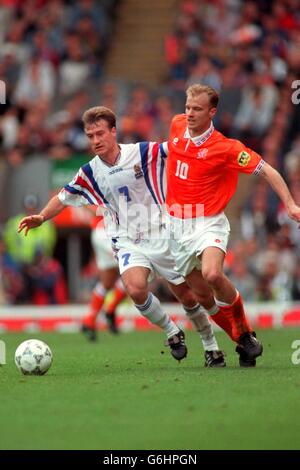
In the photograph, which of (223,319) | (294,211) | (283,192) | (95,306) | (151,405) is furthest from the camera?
(95,306)

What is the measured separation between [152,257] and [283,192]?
1.48 meters

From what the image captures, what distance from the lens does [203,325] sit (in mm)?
10836

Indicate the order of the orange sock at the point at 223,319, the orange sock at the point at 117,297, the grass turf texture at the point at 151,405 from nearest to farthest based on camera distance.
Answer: the grass turf texture at the point at 151,405, the orange sock at the point at 223,319, the orange sock at the point at 117,297

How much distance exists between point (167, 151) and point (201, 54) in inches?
515

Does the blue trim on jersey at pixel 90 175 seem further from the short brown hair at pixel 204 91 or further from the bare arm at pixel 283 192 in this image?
the bare arm at pixel 283 192

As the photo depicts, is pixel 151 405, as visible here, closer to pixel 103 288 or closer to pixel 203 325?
pixel 203 325

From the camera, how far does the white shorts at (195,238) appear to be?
34.3ft

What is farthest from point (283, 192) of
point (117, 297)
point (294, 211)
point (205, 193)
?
point (117, 297)

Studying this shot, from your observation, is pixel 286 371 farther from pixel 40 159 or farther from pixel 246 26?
pixel 246 26

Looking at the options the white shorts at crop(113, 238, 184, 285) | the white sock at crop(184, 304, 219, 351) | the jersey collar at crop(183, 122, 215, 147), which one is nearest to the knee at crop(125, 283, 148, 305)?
the white shorts at crop(113, 238, 184, 285)

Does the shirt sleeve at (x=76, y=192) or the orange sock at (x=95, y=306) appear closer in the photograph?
the shirt sleeve at (x=76, y=192)

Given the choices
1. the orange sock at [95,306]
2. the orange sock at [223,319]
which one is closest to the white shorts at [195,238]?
the orange sock at [223,319]

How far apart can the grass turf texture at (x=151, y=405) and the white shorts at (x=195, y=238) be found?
90cm

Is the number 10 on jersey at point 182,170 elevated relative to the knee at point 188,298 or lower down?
elevated
